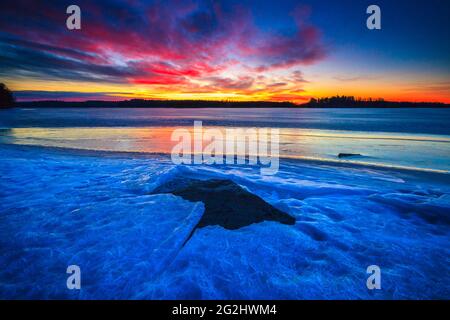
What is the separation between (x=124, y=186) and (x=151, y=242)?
3.39 m

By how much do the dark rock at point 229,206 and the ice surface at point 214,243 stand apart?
0.67ft

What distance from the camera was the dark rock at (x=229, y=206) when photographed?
5207 mm

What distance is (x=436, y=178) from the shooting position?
9023mm

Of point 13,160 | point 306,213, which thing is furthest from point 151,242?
point 13,160

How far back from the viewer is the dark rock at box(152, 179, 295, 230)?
5.21m

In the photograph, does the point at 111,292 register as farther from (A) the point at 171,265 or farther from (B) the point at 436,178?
(B) the point at 436,178

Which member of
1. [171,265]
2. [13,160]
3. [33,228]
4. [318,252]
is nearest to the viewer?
[171,265]

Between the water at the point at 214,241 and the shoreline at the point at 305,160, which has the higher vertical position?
the shoreline at the point at 305,160

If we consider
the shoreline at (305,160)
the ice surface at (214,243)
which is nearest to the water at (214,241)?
the ice surface at (214,243)

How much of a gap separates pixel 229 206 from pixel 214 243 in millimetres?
1255

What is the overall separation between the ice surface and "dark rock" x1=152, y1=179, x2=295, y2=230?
0.20 meters

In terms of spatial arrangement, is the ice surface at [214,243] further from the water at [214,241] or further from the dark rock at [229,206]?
the dark rock at [229,206]
